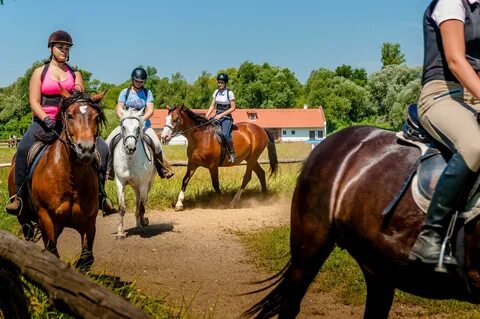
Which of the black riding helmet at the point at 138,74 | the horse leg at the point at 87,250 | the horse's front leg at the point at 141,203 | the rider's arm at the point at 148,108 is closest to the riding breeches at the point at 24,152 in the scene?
the horse leg at the point at 87,250

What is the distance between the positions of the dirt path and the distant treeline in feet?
216

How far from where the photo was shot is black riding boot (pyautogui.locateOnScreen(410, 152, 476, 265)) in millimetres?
3461

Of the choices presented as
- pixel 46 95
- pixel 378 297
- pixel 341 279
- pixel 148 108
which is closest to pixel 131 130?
pixel 148 108

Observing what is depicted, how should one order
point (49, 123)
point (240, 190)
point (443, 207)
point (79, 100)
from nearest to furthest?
point (443, 207)
point (79, 100)
point (49, 123)
point (240, 190)

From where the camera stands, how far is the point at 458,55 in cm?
341

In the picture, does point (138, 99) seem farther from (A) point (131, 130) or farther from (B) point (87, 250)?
(B) point (87, 250)

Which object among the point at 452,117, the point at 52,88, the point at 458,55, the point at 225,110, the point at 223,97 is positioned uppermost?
the point at 458,55

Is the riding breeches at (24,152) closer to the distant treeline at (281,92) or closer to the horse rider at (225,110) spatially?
the horse rider at (225,110)

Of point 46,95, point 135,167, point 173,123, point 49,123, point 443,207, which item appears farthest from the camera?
point 173,123

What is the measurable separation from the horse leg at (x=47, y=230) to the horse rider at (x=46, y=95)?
0.54m

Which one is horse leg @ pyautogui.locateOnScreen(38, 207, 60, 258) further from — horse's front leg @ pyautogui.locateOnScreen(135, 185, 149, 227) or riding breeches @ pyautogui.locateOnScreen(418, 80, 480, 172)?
horse's front leg @ pyautogui.locateOnScreen(135, 185, 149, 227)

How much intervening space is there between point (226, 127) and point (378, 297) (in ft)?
34.6

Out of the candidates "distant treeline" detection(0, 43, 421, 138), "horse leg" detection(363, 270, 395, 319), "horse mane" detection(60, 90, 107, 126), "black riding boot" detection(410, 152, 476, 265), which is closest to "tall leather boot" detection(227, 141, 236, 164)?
"horse mane" detection(60, 90, 107, 126)

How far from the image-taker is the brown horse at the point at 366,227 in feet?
12.3
